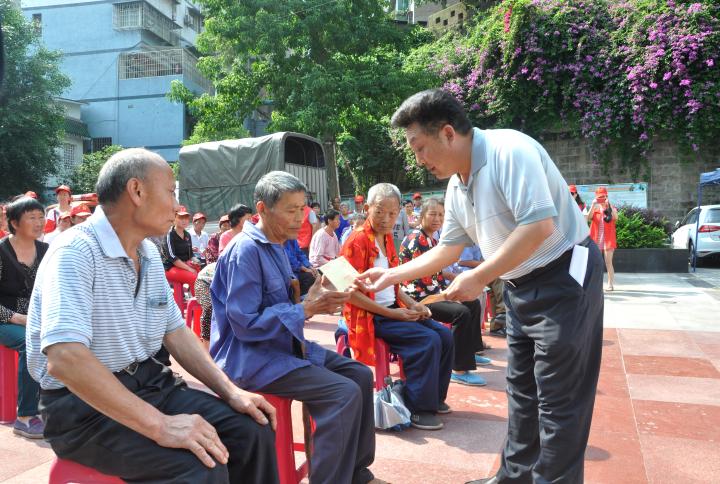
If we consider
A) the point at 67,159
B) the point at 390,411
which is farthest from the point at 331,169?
the point at 67,159

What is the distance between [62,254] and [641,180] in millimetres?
16556

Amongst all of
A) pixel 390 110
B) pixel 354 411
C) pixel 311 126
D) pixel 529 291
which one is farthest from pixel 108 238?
pixel 390 110

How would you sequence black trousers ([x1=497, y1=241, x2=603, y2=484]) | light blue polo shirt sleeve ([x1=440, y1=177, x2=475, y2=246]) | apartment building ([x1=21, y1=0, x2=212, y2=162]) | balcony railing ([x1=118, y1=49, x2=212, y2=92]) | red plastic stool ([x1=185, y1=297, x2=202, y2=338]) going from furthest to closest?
apartment building ([x1=21, y1=0, x2=212, y2=162]), balcony railing ([x1=118, y1=49, x2=212, y2=92]), red plastic stool ([x1=185, y1=297, x2=202, y2=338]), light blue polo shirt sleeve ([x1=440, y1=177, x2=475, y2=246]), black trousers ([x1=497, y1=241, x2=603, y2=484])

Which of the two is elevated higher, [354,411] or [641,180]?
[641,180]

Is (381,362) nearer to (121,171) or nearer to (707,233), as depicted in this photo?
(121,171)

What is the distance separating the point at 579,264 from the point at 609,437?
1.69 m

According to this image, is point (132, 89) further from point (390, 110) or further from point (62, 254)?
point (62, 254)

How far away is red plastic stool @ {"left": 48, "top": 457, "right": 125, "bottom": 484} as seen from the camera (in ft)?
5.69

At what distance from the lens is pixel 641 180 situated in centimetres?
1564

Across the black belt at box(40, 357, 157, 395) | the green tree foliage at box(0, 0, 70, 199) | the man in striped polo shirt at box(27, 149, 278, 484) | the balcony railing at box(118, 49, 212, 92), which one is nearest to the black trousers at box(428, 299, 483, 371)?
the man in striped polo shirt at box(27, 149, 278, 484)

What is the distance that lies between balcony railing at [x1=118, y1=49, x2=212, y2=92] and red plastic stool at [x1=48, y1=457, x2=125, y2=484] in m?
28.0

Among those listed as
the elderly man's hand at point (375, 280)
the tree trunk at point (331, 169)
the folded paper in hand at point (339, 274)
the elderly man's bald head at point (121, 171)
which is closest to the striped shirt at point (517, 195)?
the elderly man's hand at point (375, 280)

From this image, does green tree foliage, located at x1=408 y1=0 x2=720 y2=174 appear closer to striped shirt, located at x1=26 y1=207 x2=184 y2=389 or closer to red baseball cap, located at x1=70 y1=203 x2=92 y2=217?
red baseball cap, located at x1=70 y1=203 x2=92 y2=217

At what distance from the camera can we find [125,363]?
1.77 metres
